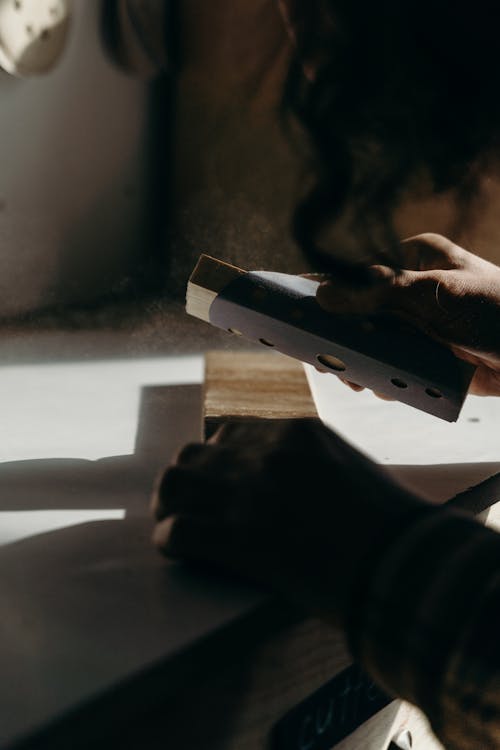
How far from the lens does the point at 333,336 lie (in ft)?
1.82

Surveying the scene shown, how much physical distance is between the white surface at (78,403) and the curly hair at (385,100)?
8.7 inches

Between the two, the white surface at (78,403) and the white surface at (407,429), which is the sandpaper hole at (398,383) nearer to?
the white surface at (407,429)

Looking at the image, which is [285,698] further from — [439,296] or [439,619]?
[439,296]

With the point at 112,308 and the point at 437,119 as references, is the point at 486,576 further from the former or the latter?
the point at 112,308

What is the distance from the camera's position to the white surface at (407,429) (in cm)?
60

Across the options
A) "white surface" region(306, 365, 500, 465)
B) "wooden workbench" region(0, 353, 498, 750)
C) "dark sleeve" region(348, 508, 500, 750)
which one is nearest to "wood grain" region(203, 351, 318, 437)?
"white surface" region(306, 365, 500, 465)

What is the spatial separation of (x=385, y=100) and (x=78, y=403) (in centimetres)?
38

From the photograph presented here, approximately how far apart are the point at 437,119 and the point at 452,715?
0.49m

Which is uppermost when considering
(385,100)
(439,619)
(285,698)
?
(385,100)

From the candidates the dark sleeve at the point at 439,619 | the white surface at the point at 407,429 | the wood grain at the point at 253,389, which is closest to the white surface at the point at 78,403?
the wood grain at the point at 253,389

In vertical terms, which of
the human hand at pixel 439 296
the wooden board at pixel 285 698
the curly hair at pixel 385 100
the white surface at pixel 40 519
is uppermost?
the curly hair at pixel 385 100

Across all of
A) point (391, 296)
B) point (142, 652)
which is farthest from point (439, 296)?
point (142, 652)

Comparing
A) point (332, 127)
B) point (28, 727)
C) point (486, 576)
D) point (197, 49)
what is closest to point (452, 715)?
point (486, 576)

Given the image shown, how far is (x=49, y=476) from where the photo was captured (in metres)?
0.50
